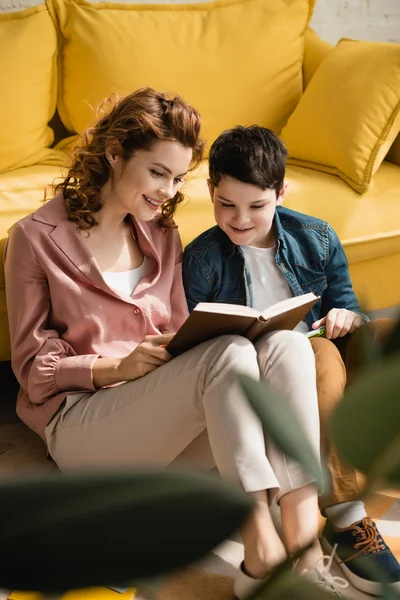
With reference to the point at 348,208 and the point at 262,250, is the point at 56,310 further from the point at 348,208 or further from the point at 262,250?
the point at 348,208

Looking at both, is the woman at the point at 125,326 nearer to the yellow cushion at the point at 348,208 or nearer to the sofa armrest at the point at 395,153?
the yellow cushion at the point at 348,208

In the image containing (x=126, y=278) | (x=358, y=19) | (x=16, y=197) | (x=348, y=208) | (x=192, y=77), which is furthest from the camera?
(x=358, y=19)

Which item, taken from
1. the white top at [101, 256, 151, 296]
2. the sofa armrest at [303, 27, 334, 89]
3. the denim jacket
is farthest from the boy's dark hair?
the sofa armrest at [303, 27, 334, 89]

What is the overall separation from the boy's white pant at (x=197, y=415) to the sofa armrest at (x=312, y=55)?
156 centimetres

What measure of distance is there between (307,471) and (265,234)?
1776 mm

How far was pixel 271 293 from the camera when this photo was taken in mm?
1938

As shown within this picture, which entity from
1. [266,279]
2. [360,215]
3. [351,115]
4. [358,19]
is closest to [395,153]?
[351,115]

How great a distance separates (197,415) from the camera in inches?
62.7

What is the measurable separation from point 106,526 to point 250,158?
5.64 feet

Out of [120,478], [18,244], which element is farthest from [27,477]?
[18,244]

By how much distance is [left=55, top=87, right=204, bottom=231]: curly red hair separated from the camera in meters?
1.76

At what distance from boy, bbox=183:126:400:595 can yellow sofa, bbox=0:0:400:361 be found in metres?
0.43

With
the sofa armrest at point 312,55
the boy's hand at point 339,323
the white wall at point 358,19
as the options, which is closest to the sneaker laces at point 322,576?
the boy's hand at point 339,323

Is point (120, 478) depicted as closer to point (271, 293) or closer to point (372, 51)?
point (271, 293)
